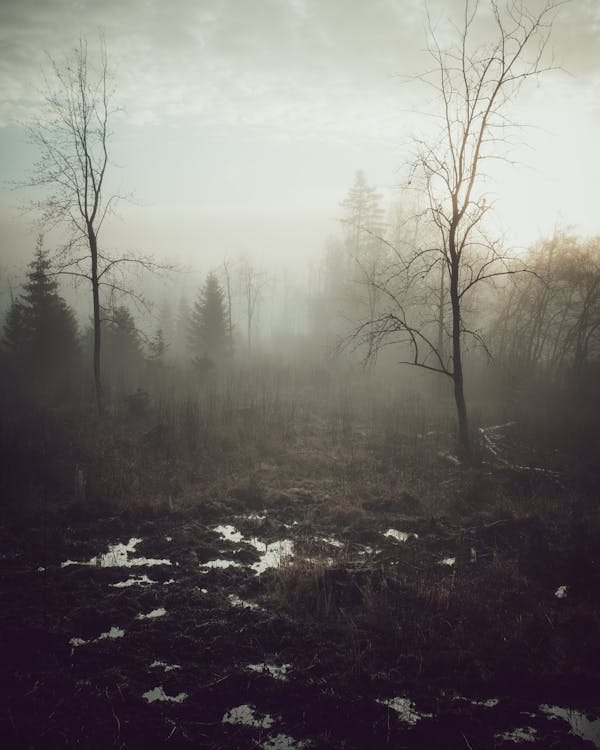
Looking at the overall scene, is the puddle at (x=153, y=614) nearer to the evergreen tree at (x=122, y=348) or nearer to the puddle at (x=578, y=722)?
the puddle at (x=578, y=722)

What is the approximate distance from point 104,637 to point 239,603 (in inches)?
61.2

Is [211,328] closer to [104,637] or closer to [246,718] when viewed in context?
[104,637]

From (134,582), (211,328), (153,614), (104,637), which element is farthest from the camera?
(211,328)

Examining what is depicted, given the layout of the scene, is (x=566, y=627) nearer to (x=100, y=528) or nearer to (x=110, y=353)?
(x=100, y=528)

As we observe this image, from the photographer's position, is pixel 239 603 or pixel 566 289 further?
pixel 566 289

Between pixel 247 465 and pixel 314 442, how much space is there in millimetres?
2659

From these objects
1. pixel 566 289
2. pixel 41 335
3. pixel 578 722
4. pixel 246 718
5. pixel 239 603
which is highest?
pixel 566 289

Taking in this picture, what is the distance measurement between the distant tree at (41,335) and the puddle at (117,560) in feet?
68.8

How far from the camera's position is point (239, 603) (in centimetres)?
524

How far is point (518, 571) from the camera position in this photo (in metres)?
6.00

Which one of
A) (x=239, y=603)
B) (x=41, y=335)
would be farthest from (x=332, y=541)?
(x=41, y=335)

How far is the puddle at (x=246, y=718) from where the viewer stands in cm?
353

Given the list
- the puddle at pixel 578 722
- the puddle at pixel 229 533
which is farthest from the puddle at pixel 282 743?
the puddle at pixel 229 533

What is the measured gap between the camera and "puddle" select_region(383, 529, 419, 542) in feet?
23.7
